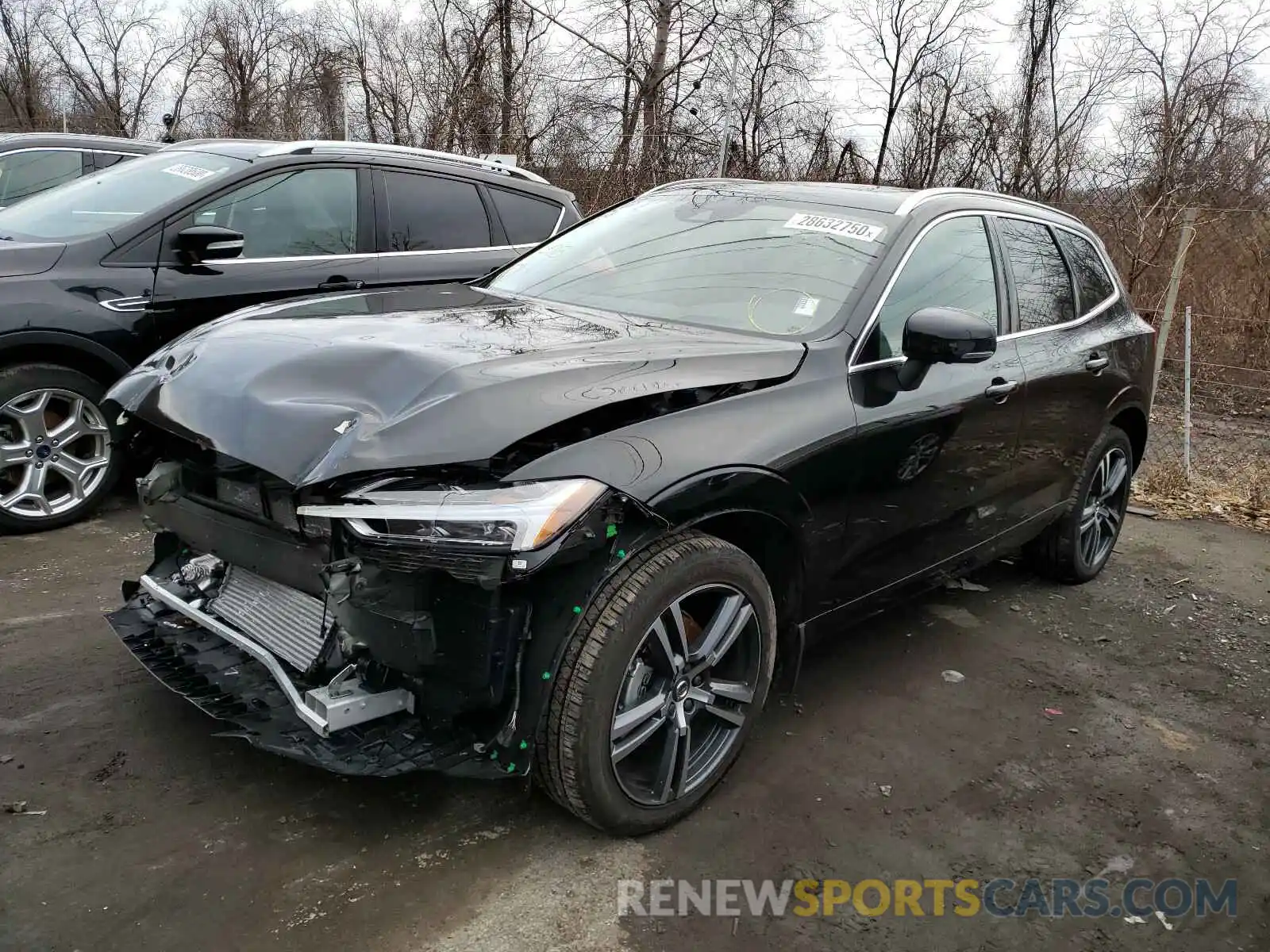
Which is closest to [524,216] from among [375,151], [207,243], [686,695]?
[375,151]

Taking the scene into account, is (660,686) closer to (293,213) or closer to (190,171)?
(293,213)

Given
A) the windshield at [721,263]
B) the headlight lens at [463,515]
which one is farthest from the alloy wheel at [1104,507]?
the headlight lens at [463,515]

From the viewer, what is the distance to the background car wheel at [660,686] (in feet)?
7.60

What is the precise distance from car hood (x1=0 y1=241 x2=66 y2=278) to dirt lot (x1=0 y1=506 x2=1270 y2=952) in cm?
129

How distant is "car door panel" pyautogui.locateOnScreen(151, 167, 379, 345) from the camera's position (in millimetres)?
4746

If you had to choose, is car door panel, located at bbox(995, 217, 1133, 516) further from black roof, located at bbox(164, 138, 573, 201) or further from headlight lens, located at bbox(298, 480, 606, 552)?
black roof, located at bbox(164, 138, 573, 201)

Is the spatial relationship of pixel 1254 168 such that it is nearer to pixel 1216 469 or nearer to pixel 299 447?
pixel 1216 469

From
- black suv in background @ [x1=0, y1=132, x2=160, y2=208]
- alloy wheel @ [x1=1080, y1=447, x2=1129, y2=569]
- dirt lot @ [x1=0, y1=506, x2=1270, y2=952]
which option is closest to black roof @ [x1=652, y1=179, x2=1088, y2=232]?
alloy wheel @ [x1=1080, y1=447, x2=1129, y2=569]

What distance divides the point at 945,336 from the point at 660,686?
1393 mm

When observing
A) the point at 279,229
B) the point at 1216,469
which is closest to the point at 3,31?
the point at 279,229

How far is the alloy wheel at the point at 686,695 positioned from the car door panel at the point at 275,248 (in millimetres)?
3355

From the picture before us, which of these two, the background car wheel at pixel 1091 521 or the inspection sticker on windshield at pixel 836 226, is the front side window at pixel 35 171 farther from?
the background car wheel at pixel 1091 521

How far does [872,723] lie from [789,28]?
18501mm

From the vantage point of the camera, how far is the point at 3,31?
3183 cm
